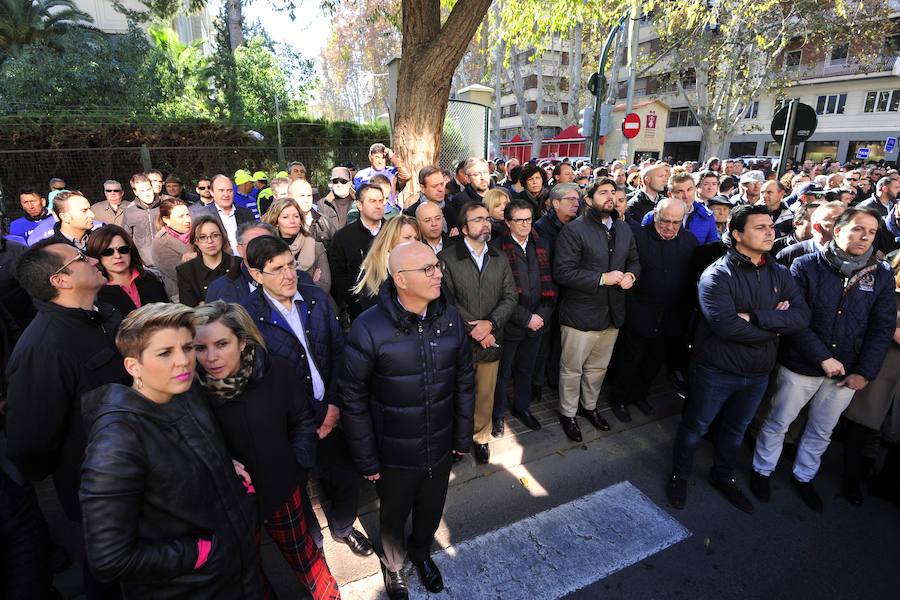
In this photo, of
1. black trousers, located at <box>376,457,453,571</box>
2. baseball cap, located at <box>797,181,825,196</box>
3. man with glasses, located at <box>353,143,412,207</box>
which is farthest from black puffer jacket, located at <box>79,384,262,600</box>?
baseball cap, located at <box>797,181,825,196</box>

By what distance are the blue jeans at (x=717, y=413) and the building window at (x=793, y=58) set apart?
126 feet

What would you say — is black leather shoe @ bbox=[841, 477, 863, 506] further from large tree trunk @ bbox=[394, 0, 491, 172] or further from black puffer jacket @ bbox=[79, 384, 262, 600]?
large tree trunk @ bbox=[394, 0, 491, 172]

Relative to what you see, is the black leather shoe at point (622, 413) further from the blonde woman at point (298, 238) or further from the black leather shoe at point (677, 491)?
the blonde woman at point (298, 238)

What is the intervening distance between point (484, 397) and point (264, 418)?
6.66 ft

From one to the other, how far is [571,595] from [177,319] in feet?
8.42

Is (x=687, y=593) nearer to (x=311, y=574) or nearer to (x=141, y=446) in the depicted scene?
(x=311, y=574)

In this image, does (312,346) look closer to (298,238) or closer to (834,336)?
(298,238)

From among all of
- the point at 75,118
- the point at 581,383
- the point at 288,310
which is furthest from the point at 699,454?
the point at 75,118

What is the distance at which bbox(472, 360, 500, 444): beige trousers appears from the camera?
3.71 metres

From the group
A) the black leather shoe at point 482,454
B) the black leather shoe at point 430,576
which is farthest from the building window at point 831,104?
the black leather shoe at point 430,576

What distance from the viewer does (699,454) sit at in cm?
403

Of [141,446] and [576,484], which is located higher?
[141,446]

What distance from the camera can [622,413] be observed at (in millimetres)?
4461

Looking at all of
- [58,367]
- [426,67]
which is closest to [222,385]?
[58,367]
